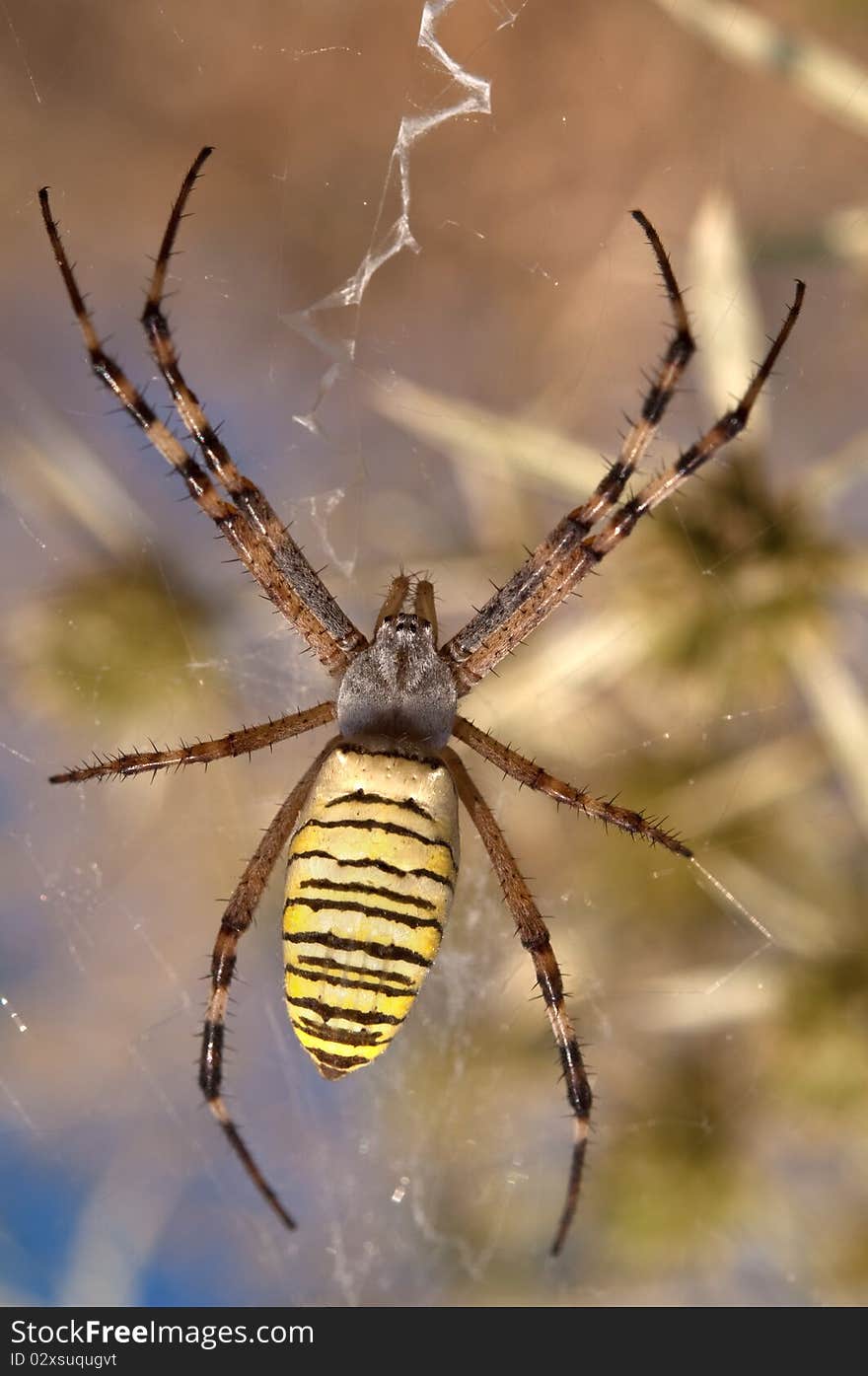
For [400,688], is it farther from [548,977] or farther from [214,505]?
[548,977]

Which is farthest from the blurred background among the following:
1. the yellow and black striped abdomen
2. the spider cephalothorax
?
the yellow and black striped abdomen

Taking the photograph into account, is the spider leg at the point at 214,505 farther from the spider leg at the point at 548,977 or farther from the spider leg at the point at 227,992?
the spider leg at the point at 548,977

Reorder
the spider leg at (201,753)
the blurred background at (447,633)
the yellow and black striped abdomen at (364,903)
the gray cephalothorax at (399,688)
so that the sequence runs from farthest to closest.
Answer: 1. the blurred background at (447,633)
2. the gray cephalothorax at (399,688)
3. the spider leg at (201,753)
4. the yellow and black striped abdomen at (364,903)

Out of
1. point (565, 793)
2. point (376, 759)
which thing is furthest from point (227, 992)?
point (565, 793)

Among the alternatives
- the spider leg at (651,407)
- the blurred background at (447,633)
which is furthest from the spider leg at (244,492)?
the blurred background at (447,633)

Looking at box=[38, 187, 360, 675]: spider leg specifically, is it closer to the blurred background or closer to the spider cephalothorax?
the spider cephalothorax

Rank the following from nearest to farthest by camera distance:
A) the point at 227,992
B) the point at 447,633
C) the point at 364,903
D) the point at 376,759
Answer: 1. the point at 364,903
2. the point at 376,759
3. the point at 227,992
4. the point at 447,633

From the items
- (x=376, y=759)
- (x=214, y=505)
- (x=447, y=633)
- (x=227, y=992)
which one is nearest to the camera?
(x=376, y=759)
